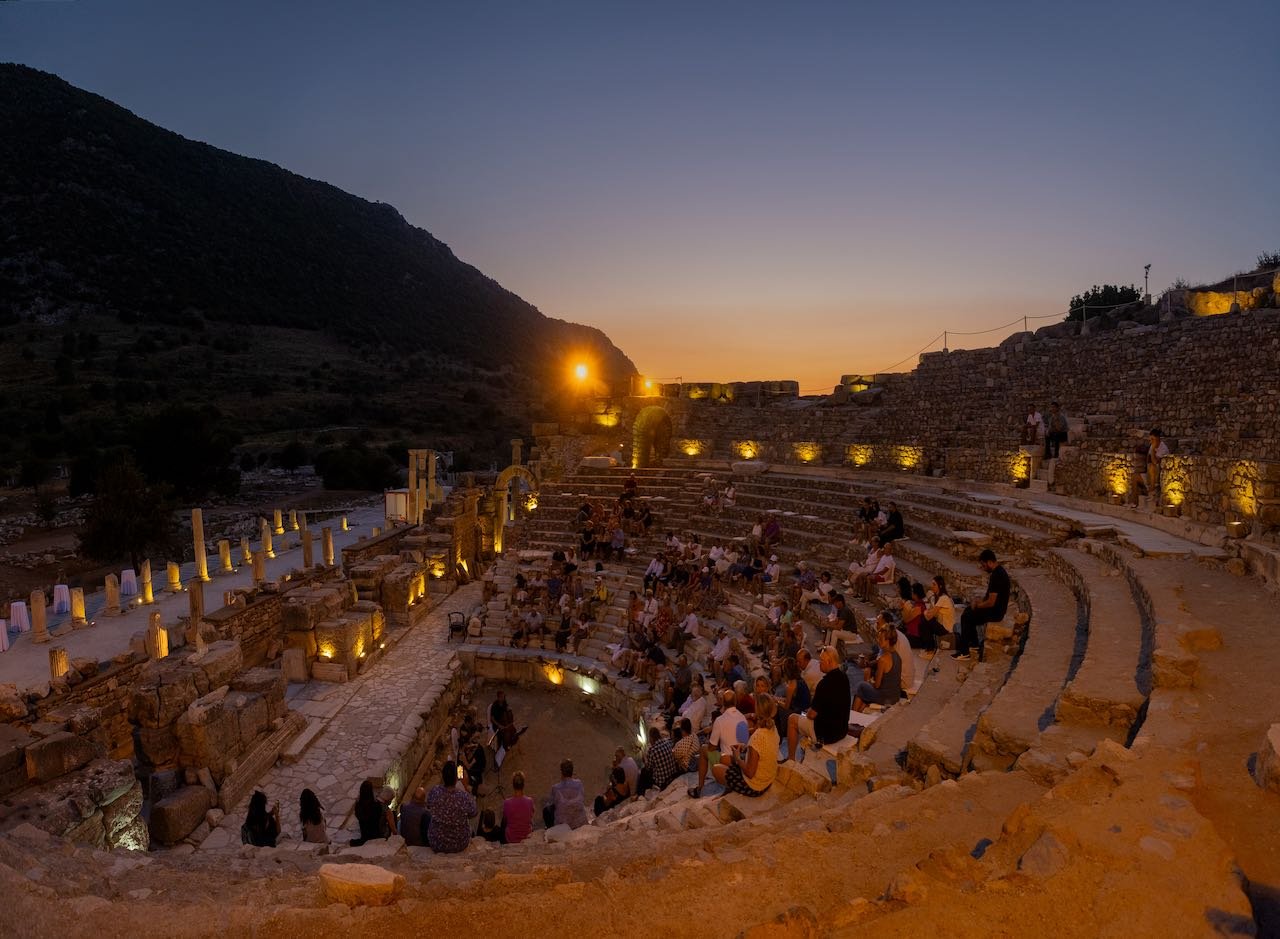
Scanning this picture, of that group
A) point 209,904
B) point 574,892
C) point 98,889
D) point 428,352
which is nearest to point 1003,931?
point 574,892

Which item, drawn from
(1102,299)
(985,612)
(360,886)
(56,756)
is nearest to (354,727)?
(56,756)

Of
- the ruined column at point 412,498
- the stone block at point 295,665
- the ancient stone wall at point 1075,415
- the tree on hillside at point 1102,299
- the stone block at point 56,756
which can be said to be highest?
the tree on hillside at point 1102,299

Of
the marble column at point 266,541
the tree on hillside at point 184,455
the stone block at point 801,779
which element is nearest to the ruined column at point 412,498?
the marble column at point 266,541

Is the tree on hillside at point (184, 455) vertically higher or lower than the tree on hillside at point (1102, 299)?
lower

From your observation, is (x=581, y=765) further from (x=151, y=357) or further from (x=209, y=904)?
(x=151, y=357)

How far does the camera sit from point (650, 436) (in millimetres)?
27875

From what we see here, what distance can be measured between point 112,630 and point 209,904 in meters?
11.5

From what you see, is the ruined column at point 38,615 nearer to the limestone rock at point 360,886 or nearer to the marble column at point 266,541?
the marble column at point 266,541

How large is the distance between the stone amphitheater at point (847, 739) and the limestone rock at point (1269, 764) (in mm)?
19

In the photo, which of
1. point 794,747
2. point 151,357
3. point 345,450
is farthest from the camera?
point 151,357

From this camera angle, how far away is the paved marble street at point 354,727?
361 inches

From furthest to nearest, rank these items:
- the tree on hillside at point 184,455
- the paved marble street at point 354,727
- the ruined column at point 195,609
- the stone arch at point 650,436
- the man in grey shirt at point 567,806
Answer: the tree on hillside at point 184,455
the stone arch at point 650,436
the ruined column at point 195,609
the paved marble street at point 354,727
the man in grey shirt at point 567,806

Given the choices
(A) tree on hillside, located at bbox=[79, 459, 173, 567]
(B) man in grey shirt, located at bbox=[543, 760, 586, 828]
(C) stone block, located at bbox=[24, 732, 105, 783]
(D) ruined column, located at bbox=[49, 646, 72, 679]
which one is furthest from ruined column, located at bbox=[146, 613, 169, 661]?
(A) tree on hillside, located at bbox=[79, 459, 173, 567]

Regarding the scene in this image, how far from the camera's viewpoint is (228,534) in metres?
24.9
